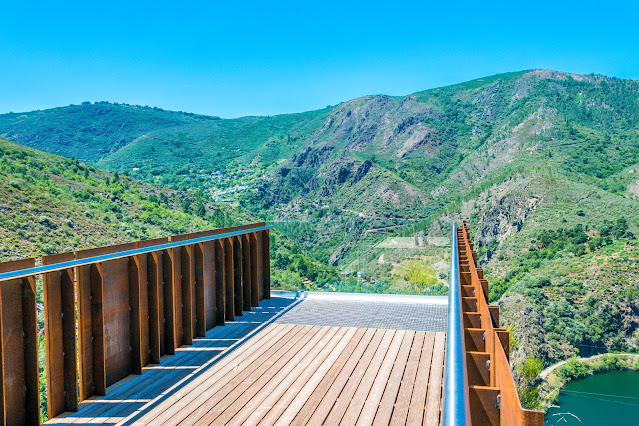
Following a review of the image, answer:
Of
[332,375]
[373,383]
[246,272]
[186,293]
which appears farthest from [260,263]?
[373,383]

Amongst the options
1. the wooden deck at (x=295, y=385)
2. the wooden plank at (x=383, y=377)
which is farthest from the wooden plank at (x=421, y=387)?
the wooden plank at (x=383, y=377)

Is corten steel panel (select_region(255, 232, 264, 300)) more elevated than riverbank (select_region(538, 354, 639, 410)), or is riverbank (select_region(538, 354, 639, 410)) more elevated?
corten steel panel (select_region(255, 232, 264, 300))

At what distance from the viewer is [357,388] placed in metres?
2.73

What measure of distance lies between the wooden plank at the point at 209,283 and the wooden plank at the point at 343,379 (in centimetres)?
152

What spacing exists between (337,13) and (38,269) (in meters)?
59.4

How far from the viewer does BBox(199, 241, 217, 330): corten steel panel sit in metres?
4.13

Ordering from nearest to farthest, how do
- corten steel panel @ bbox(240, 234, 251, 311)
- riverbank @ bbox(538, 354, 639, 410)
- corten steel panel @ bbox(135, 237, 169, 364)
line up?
corten steel panel @ bbox(135, 237, 169, 364) < corten steel panel @ bbox(240, 234, 251, 311) < riverbank @ bbox(538, 354, 639, 410)

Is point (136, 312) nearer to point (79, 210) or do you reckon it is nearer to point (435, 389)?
point (435, 389)

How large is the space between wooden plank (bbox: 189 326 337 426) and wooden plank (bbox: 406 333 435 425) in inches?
32.5

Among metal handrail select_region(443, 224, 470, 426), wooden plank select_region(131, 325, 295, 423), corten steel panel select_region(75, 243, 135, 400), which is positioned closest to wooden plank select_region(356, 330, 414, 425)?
wooden plank select_region(131, 325, 295, 423)

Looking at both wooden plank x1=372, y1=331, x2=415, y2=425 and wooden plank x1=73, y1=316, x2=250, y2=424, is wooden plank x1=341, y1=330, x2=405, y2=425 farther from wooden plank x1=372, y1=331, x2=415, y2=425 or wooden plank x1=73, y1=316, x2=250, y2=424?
wooden plank x1=73, y1=316, x2=250, y2=424

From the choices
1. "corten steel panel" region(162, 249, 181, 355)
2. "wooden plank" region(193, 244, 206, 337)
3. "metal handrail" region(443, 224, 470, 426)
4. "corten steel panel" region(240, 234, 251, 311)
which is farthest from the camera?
"corten steel panel" region(240, 234, 251, 311)

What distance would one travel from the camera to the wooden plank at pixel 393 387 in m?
→ 2.35

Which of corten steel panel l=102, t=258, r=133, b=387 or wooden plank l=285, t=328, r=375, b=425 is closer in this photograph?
wooden plank l=285, t=328, r=375, b=425
